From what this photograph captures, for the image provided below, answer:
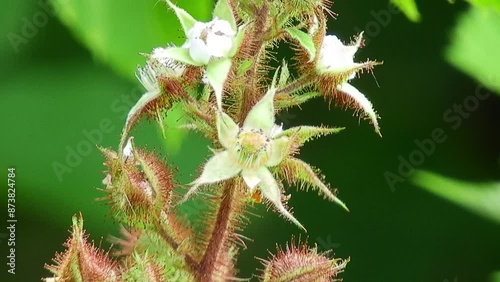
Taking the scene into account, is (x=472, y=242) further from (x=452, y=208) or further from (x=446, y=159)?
(x=446, y=159)

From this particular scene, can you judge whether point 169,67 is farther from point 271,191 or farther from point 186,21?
point 271,191

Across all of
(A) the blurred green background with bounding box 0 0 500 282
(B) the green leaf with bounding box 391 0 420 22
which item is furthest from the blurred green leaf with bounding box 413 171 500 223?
(B) the green leaf with bounding box 391 0 420 22

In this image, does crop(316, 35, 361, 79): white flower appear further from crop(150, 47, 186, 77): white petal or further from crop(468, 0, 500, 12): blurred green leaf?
crop(468, 0, 500, 12): blurred green leaf

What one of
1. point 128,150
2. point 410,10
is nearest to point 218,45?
point 128,150

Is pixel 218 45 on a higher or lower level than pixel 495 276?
lower

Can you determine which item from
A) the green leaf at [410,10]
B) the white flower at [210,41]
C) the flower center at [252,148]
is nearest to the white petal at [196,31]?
the white flower at [210,41]

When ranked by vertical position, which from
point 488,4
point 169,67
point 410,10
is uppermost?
point 488,4
